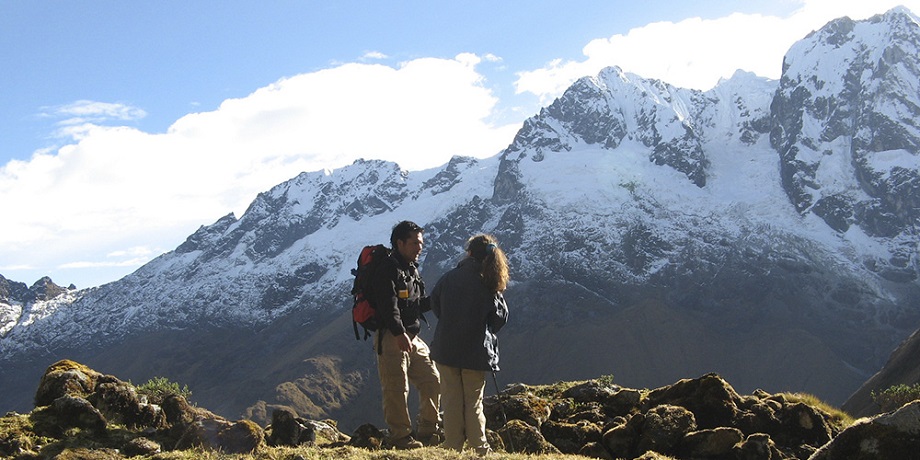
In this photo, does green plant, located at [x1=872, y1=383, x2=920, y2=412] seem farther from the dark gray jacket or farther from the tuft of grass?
the dark gray jacket

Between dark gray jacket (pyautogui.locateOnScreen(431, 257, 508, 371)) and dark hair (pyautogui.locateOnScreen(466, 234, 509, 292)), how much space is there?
4.4 inches

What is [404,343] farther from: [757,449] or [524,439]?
[757,449]

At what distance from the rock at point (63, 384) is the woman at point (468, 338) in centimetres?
663

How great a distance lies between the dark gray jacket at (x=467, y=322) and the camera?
11.5 metres

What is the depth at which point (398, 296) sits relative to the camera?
1205cm

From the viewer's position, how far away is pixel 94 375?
14.7m

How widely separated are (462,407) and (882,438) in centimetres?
539

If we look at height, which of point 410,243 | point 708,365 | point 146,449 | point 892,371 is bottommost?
point 708,365

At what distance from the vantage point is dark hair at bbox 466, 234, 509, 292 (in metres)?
11.5

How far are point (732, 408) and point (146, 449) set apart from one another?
392 inches

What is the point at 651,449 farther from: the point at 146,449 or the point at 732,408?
the point at 146,449

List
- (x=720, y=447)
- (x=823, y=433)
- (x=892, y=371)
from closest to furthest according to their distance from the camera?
(x=720, y=447)
(x=823, y=433)
(x=892, y=371)

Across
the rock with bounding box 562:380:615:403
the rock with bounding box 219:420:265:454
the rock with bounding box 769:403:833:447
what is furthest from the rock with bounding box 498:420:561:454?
the rock with bounding box 769:403:833:447

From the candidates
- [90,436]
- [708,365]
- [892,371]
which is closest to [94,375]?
[90,436]
